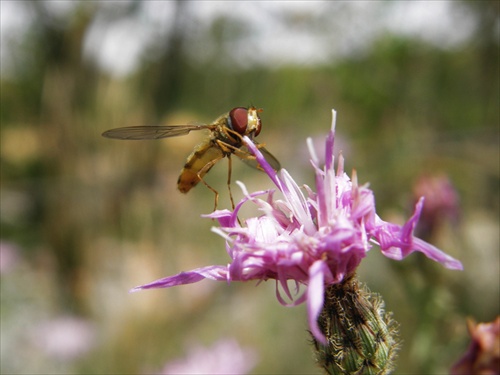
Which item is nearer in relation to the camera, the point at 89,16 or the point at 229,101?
the point at 89,16

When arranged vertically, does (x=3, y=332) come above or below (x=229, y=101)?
below

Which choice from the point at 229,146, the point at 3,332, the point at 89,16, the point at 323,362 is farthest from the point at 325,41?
the point at 323,362

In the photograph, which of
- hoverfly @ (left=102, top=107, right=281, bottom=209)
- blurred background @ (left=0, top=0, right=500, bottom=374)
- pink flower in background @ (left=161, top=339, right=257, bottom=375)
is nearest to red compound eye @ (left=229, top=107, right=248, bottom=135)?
hoverfly @ (left=102, top=107, right=281, bottom=209)

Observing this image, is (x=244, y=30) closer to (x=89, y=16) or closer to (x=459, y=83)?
(x=89, y=16)

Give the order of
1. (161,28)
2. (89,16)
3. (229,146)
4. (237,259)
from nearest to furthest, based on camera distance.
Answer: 1. (237,259)
2. (229,146)
3. (161,28)
4. (89,16)

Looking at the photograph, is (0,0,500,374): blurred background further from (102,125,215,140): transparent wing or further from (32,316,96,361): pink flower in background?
→ (102,125,215,140): transparent wing

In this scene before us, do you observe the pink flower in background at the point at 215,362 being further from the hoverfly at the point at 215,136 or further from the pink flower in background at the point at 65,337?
the pink flower in background at the point at 65,337
